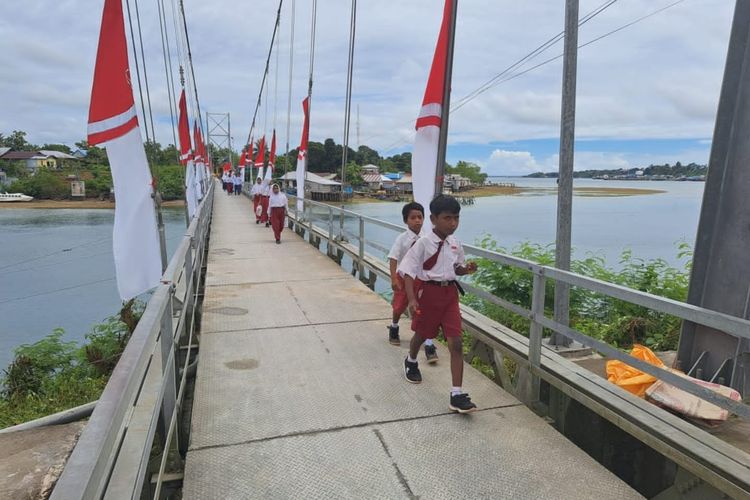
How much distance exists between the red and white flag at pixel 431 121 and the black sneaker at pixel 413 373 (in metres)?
1.74

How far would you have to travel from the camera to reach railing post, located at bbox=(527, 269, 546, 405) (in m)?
3.61

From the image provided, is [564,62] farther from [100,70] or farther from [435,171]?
[100,70]

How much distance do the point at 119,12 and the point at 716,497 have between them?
561 centimetres

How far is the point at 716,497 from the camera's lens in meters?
2.56

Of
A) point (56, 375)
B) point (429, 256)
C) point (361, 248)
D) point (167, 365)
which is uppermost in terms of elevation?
point (429, 256)

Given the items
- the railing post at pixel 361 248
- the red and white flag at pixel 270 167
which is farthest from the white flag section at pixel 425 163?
the red and white flag at pixel 270 167

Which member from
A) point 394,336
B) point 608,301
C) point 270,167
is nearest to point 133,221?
point 394,336

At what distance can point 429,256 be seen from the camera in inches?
142

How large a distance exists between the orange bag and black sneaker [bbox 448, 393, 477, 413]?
0.98 metres

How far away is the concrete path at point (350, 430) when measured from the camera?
8.91 ft

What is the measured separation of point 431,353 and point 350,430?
147cm

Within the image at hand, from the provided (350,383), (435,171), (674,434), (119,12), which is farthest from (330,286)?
(674,434)

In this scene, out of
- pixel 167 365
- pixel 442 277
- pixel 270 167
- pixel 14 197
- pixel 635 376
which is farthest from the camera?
pixel 14 197

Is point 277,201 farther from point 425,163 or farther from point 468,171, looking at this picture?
point 468,171
